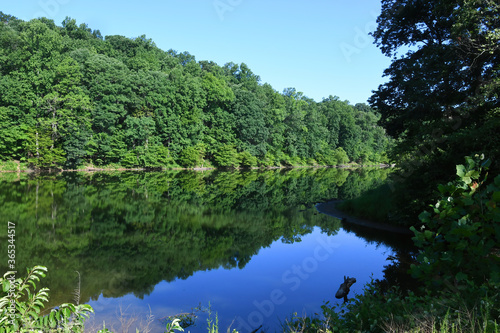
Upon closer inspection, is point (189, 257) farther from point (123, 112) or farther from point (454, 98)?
point (123, 112)

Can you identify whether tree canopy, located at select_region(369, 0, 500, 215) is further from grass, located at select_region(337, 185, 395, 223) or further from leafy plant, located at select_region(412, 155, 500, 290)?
leafy plant, located at select_region(412, 155, 500, 290)

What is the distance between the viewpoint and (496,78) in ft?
32.7

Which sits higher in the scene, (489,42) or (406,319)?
(489,42)

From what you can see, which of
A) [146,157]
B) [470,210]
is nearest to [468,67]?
[470,210]

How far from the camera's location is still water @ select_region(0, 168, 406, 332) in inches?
276

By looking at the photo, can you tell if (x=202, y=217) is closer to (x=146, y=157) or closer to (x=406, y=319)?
(x=406, y=319)

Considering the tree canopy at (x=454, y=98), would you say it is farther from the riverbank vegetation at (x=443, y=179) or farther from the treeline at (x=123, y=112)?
the treeline at (x=123, y=112)

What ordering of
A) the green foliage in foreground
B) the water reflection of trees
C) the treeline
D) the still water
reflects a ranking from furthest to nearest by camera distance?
the treeline
the water reflection of trees
the still water
the green foliage in foreground

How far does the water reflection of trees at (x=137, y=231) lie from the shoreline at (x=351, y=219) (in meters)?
0.81

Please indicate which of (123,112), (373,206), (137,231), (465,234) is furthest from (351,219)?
(123,112)

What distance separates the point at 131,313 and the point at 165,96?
48.1 meters

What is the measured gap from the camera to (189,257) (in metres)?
10.3

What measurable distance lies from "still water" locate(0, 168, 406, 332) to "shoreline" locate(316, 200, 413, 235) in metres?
0.70

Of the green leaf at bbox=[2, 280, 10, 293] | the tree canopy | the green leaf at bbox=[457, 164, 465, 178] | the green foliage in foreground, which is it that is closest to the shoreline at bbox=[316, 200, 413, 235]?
the tree canopy
